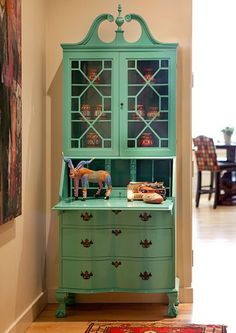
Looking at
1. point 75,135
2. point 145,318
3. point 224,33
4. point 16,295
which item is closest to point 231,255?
point 145,318

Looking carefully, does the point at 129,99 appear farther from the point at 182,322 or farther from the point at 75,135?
the point at 182,322

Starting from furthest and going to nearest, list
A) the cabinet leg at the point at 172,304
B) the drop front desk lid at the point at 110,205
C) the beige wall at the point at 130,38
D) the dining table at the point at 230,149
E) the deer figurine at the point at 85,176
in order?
1. the dining table at the point at 230,149
2. the beige wall at the point at 130,38
3. the deer figurine at the point at 85,176
4. the cabinet leg at the point at 172,304
5. the drop front desk lid at the point at 110,205

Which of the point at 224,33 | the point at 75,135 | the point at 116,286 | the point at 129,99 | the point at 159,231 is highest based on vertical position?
the point at 224,33

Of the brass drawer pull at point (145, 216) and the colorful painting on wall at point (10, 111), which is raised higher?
the colorful painting on wall at point (10, 111)

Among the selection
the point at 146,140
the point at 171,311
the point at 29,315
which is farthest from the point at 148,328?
the point at 146,140

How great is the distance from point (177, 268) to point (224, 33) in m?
6.78

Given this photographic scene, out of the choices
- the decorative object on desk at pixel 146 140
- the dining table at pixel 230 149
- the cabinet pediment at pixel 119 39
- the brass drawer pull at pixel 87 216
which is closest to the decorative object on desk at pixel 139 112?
the decorative object on desk at pixel 146 140

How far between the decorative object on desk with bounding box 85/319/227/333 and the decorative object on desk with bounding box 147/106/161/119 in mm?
1379

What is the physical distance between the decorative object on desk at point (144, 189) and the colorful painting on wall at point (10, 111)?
823 mm

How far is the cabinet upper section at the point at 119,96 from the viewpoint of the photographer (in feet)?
12.0

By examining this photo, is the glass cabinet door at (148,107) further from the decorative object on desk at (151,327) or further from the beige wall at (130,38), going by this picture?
the decorative object on desk at (151,327)

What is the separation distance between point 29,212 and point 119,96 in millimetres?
1000

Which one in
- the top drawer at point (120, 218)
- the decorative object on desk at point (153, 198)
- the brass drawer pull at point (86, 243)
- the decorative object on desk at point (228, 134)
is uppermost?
the decorative object on desk at point (228, 134)

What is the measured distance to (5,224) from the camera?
9.45 ft
